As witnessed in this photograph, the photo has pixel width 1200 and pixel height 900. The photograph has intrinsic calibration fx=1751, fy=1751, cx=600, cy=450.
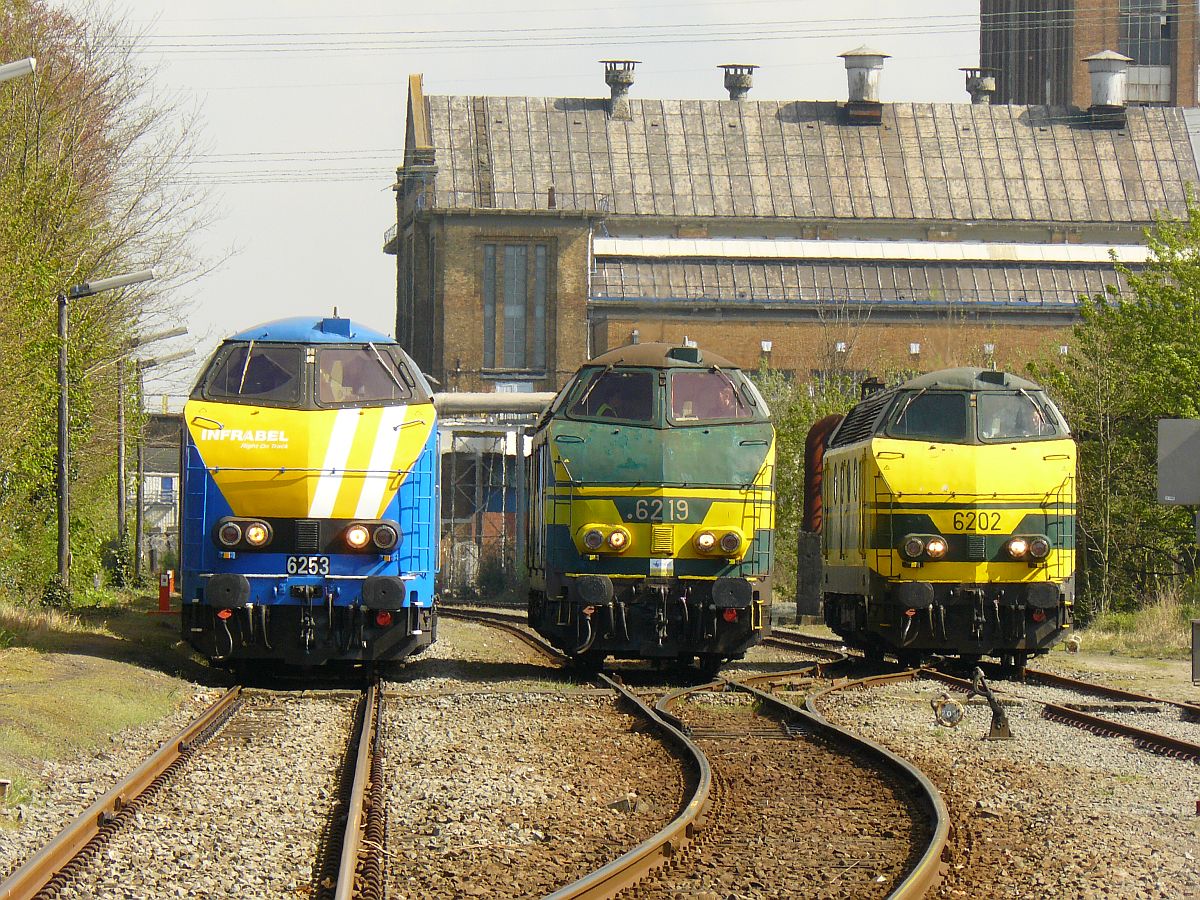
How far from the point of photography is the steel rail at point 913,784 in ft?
26.3

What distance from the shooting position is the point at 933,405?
19.5m

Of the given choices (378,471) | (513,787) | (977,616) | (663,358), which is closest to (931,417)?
(977,616)

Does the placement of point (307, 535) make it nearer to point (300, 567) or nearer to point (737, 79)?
point (300, 567)

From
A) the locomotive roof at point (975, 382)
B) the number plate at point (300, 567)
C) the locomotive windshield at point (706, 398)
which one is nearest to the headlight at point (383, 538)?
the number plate at point (300, 567)

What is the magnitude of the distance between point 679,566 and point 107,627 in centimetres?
1053

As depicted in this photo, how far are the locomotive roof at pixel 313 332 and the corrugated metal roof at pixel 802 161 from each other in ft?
184

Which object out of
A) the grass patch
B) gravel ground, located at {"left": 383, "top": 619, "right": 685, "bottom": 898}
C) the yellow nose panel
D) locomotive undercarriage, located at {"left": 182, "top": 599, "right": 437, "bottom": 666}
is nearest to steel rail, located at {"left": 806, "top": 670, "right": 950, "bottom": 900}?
gravel ground, located at {"left": 383, "top": 619, "right": 685, "bottom": 898}

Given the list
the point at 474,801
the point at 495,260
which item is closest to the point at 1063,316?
the point at 495,260

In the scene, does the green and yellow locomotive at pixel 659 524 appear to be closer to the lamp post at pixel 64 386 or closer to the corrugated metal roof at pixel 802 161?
the lamp post at pixel 64 386

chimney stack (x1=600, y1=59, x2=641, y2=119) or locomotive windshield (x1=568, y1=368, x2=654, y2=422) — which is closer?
locomotive windshield (x1=568, y1=368, x2=654, y2=422)

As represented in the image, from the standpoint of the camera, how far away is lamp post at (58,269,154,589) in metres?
26.3

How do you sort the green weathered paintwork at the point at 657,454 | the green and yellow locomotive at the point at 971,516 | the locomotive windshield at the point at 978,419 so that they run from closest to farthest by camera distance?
the green weathered paintwork at the point at 657,454 → the green and yellow locomotive at the point at 971,516 → the locomotive windshield at the point at 978,419

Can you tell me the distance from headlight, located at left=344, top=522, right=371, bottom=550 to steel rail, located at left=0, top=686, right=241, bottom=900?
2564 millimetres

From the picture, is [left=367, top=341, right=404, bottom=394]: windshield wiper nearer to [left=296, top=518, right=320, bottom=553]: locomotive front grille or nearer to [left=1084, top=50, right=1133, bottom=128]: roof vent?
[left=296, top=518, right=320, bottom=553]: locomotive front grille
